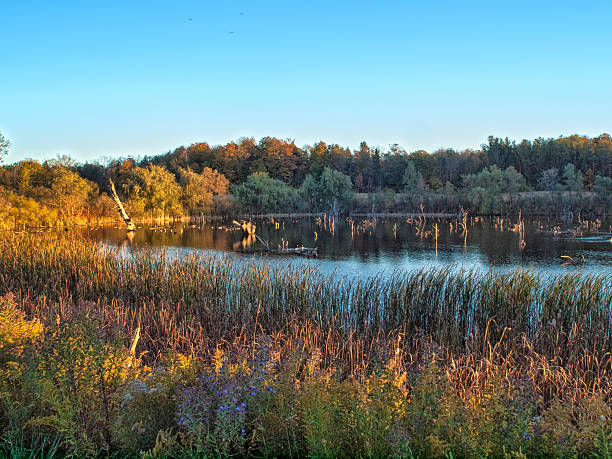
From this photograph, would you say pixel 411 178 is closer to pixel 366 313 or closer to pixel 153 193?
pixel 153 193

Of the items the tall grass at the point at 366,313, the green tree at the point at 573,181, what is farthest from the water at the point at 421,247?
the green tree at the point at 573,181

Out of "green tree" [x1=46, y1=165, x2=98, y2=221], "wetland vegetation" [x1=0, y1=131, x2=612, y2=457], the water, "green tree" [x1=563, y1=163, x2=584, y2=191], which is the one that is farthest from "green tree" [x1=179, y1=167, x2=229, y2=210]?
"green tree" [x1=563, y1=163, x2=584, y2=191]

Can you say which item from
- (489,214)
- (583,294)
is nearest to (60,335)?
(583,294)

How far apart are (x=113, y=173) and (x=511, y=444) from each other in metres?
67.1

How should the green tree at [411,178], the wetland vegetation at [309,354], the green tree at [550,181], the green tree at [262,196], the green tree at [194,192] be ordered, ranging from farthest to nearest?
the green tree at [411,178], the green tree at [550,181], the green tree at [262,196], the green tree at [194,192], the wetland vegetation at [309,354]

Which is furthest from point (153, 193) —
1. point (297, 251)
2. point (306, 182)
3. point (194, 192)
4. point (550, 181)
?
point (550, 181)

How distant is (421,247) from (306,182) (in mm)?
36271

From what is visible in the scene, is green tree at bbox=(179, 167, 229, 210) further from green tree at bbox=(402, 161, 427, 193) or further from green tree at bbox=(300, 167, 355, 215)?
green tree at bbox=(402, 161, 427, 193)

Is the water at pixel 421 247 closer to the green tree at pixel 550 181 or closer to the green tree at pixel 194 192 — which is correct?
the green tree at pixel 194 192

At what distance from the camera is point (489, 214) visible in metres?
48.7

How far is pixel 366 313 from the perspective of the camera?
30.4 ft

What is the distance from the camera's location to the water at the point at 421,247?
18.3 m

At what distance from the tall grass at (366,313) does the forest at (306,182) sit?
15.8 meters

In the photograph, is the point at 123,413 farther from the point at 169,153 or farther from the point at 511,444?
the point at 169,153
